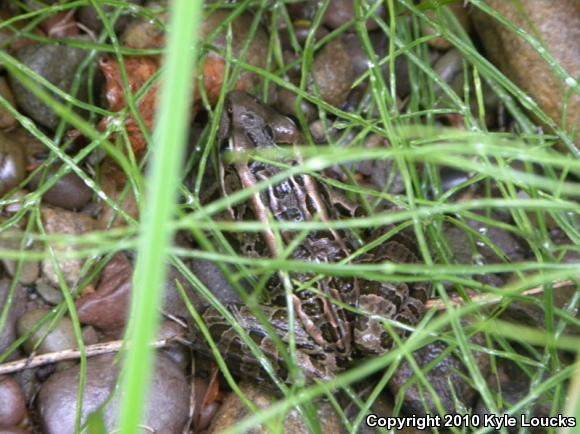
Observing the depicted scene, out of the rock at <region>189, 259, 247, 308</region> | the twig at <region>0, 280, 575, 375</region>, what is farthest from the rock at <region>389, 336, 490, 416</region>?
the rock at <region>189, 259, 247, 308</region>

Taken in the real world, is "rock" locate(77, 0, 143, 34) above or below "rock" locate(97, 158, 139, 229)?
above

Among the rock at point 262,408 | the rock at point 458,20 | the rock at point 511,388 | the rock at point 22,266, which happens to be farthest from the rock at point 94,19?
the rock at point 511,388

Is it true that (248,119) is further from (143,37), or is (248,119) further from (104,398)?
(104,398)

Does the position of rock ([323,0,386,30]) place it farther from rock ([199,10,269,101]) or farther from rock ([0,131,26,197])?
rock ([0,131,26,197])

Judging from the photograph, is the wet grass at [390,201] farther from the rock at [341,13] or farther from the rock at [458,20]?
the rock at [341,13]

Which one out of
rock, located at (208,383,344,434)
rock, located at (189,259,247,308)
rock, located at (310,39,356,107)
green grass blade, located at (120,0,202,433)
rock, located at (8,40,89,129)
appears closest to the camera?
green grass blade, located at (120,0,202,433)

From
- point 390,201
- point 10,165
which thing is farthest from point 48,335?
point 390,201

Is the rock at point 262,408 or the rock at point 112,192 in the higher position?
the rock at point 112,192
